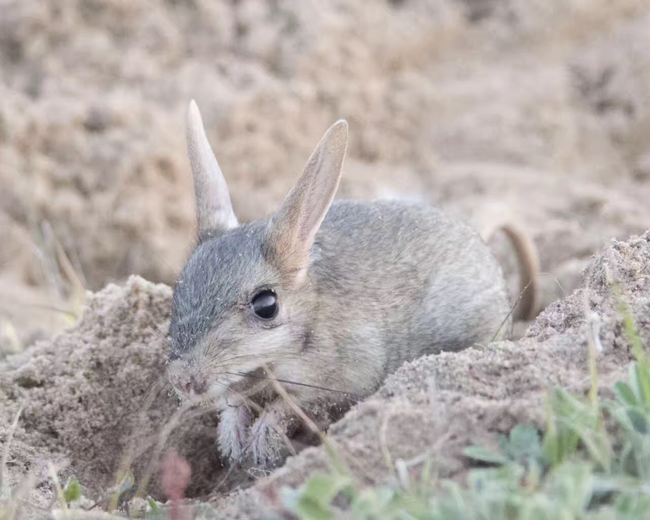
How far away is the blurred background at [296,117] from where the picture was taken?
610 centimetres

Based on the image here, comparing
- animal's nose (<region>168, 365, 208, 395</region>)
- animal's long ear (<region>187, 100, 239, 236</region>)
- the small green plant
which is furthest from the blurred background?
the small green plant

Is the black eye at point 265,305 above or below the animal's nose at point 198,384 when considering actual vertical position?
above

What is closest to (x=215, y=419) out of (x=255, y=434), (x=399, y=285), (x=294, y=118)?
(x=255, y=434)

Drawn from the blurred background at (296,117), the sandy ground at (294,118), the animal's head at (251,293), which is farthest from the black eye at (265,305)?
the blurred background at (296,117)

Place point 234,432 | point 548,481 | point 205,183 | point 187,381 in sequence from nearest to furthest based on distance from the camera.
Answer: point 548,481 < point 187,381 < point 234,432 < point 205,183

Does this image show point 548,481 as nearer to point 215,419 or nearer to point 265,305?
point 265,305

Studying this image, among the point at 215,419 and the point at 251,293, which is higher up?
the point at 251,293

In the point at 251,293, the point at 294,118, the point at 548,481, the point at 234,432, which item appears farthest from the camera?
the point at 294,118

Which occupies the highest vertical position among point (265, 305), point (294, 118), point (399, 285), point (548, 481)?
point (294, 118)

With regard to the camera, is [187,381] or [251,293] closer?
[187,381]

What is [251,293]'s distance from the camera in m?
3.30

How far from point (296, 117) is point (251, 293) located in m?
4.10

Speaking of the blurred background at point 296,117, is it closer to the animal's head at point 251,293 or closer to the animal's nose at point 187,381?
the animal's head at point 251,293

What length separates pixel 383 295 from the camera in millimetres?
3727
